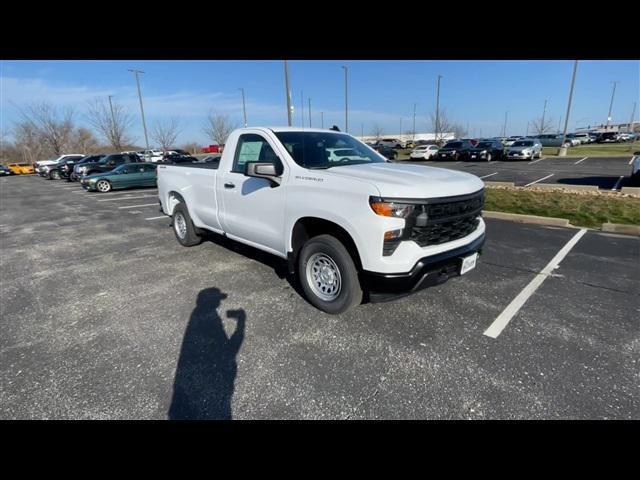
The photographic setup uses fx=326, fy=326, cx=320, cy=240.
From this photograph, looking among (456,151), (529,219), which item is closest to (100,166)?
(529,219)

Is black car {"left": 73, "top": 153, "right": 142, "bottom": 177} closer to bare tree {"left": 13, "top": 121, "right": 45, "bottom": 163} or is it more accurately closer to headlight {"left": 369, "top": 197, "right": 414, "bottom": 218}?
headlight {"left": 369, "top": 197, "right": 414, "bottom": 218}

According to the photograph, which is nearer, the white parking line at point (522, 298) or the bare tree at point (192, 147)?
the white parking line at point (522, 298)

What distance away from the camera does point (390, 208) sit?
8.91 ft

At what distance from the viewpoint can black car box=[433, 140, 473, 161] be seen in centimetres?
2811

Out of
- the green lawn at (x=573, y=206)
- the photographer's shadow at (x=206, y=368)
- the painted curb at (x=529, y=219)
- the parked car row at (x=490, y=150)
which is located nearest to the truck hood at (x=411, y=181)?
the photographer's shadow at (x=206, y=368)

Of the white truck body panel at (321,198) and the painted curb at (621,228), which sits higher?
the white truck body panel at (321,198)

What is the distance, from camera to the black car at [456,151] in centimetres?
2811

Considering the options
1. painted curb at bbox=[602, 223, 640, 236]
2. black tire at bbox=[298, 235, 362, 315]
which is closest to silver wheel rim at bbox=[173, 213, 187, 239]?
black tire at bbox=[298, 235, 362, 315]

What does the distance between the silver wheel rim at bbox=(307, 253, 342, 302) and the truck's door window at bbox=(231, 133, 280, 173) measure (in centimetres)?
131

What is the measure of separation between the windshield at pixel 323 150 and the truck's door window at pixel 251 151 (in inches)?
8.9

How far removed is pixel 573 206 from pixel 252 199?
27.3 ft

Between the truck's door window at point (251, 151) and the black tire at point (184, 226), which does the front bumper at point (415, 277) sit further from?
the black tire at point (184, 226)

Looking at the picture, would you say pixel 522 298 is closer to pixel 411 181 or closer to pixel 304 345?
pixel 411 181
